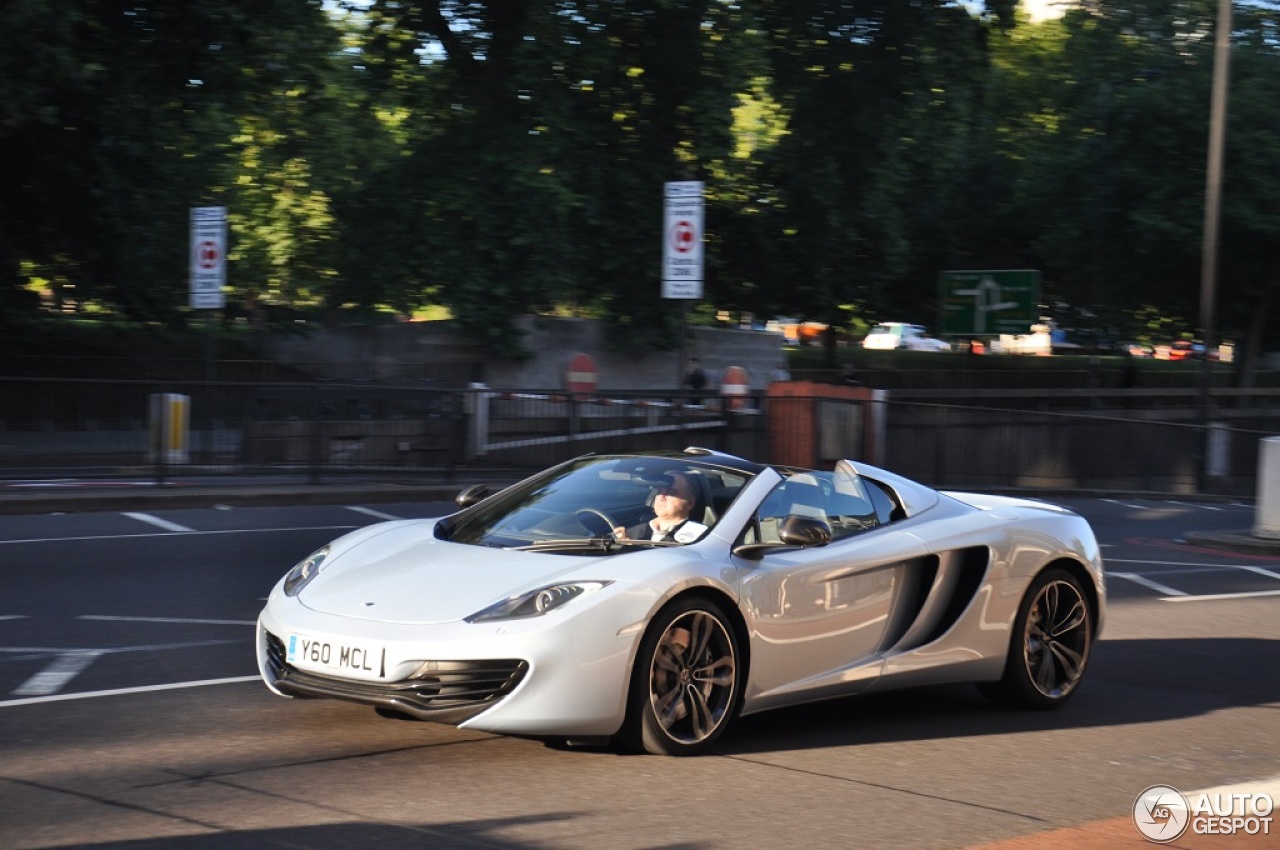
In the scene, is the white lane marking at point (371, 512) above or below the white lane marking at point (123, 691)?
below

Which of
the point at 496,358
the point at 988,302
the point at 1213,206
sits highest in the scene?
the point at 1213,206

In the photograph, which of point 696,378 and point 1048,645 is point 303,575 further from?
point 696,378

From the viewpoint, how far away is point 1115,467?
26.5 m

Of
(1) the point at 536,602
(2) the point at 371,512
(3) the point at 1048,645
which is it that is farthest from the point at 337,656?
(2) the point at 371,512

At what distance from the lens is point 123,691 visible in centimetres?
745

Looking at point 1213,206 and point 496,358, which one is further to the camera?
point 496,358

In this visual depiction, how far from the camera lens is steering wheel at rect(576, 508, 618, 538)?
22.9 feet

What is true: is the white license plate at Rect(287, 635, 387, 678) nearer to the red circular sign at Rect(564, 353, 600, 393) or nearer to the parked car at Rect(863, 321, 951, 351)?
the red circular sign at Rect(564, 353, 600, 393)

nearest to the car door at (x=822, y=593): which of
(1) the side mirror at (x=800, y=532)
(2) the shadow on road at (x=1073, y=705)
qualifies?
(1) the side mirror at (x=800, y=532)

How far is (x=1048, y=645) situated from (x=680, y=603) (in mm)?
2599

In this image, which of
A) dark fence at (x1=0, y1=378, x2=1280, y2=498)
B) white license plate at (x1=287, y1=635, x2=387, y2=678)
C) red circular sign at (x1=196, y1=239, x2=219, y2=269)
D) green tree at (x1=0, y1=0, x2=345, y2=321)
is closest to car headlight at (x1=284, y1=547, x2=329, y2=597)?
white license plate at (x1=287, y1=635, x2=387, y2=678)

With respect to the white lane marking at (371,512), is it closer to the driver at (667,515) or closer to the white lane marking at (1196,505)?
the driver at (667,515)

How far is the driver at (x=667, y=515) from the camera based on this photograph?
6.92 m

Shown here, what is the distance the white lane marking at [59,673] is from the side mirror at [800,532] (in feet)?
11.2
